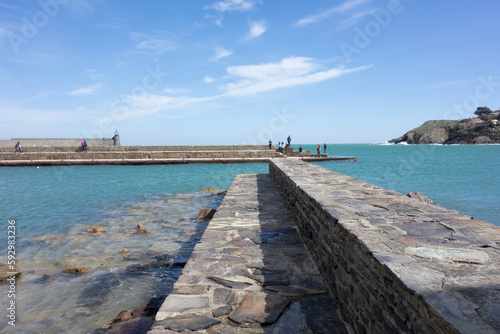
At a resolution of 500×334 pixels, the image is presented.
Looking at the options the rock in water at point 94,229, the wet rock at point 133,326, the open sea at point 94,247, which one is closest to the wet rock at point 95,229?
the rock in water at point 94,229

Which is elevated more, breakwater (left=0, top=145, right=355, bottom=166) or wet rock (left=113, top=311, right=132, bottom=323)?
breakwater (left=0, top=145, right=355, bottom=166)

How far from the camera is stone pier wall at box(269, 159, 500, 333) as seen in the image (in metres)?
1.40

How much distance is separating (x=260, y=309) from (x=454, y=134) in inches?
5300

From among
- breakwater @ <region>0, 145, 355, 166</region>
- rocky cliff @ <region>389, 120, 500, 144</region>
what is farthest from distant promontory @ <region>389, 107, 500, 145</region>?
breakwater @ <region>0, 145, 355, 166</region>

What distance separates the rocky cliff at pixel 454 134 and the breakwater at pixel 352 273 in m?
129

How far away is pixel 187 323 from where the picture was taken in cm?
253

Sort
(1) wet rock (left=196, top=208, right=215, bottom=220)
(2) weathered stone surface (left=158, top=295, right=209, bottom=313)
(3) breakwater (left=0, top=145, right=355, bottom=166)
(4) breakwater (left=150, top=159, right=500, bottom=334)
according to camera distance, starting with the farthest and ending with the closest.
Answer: (3) breakwater (left=0, top=145, right=355, bottom=166) < (1) wet rock (left=196, top=208, right=215, bottom=220) < (2) weathered stone surface (left=158, top=295, right=209, bottom=313) < (4) breakwater (left=150, top=159, right=500, bottom=334)

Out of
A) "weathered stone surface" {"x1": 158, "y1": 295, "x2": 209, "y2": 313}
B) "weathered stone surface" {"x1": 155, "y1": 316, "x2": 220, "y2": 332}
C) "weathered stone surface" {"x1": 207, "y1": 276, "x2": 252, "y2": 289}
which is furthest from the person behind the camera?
"weathered stone surface" {"x1": 207, "y1": 276, "x2": 252, "y2": 289}

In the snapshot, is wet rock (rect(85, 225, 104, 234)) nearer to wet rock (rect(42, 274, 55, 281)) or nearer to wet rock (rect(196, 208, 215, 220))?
wet rock (rect(196, 208, 215, 220))

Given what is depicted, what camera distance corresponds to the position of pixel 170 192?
14.7 m

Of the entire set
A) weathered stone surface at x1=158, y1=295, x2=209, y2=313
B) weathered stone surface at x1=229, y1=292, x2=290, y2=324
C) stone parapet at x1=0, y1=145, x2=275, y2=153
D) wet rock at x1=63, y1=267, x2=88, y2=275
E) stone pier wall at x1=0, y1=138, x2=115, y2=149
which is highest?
stone pier wall at x1=0, y1=138, x2=115, y2=149

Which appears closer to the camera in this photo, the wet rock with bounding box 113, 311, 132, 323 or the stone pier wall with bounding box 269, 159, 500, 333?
the stone pier wall with bounding box 269, 159, 500, 333

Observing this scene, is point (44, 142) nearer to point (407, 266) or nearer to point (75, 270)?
point (75, 270)

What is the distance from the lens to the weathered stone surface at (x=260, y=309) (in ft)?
8.60
